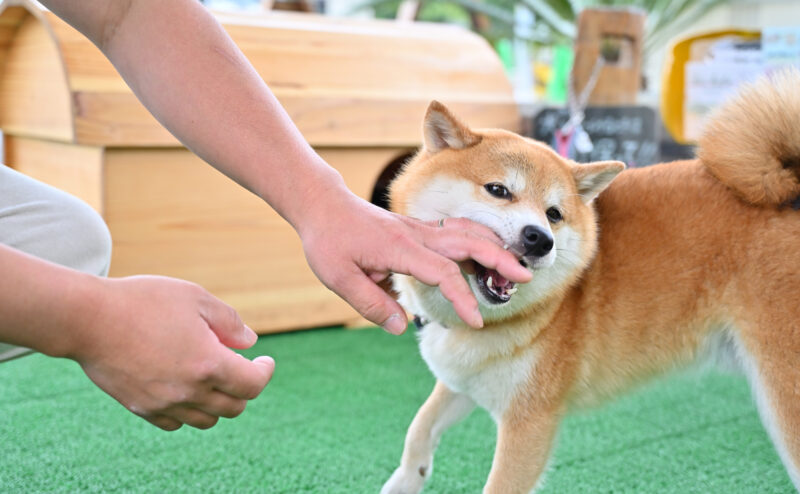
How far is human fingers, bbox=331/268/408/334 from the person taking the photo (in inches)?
29.9

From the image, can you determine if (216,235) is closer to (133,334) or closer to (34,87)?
(34,87)

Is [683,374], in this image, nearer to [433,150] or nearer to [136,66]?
[433,150]

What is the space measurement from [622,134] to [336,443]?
5.21 ft

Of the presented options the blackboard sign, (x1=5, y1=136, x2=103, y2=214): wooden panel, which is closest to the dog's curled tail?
the blackboard sign

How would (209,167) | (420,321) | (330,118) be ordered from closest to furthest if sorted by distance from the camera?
(420,321) → (209,167) → (330,118)

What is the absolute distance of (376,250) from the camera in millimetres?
763

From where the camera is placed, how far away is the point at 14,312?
56 cm

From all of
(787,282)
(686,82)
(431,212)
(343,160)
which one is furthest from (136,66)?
(686,82)

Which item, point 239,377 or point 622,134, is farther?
point 622,134

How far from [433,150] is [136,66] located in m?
0.60

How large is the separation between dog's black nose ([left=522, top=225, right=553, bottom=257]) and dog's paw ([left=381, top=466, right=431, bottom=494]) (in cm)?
50

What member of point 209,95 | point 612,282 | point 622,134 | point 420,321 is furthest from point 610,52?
point 209,95

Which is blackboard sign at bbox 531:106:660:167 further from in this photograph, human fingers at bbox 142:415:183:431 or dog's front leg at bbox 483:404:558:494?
human fingers at bbox 142:415:183:431

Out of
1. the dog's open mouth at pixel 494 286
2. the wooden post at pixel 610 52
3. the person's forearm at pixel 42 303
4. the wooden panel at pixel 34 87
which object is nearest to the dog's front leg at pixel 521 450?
the dog's open mouth at pixel 494 286
